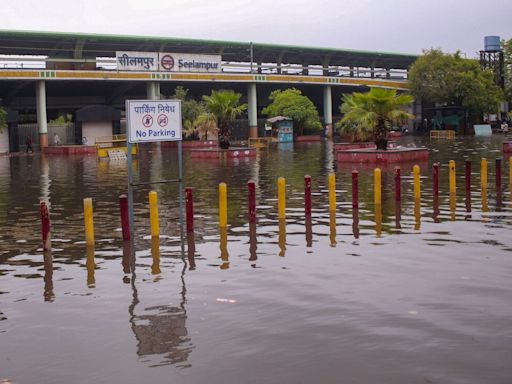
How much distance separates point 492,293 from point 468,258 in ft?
8.06

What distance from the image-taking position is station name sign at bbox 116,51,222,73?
67.0 m

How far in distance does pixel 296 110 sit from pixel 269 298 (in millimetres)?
64028

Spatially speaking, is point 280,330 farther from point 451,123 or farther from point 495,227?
point 451,123

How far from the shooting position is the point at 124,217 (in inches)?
575

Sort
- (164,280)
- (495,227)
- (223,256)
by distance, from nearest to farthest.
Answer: (164,280), (223,256), (495,227)

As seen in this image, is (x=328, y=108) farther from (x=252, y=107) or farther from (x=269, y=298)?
(x=269, y=298)

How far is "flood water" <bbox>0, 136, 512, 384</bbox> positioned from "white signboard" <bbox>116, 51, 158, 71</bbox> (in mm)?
48749

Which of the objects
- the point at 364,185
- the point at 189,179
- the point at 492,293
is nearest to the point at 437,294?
the point at 492,293

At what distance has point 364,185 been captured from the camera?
24.9m

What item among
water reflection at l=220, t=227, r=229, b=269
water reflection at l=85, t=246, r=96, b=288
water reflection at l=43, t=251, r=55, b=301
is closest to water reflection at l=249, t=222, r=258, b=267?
water reflection at l=220, t=227, r=229, b=269

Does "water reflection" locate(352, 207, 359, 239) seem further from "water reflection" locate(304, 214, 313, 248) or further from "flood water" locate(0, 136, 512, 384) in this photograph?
"water reflection" locate(304, 214, 313, 248)

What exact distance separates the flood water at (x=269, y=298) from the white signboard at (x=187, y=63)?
51.5 metres

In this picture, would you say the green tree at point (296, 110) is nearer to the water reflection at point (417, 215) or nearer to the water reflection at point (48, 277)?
the water reflection at point (417, 215)

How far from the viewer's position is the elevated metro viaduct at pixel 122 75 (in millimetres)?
65750
